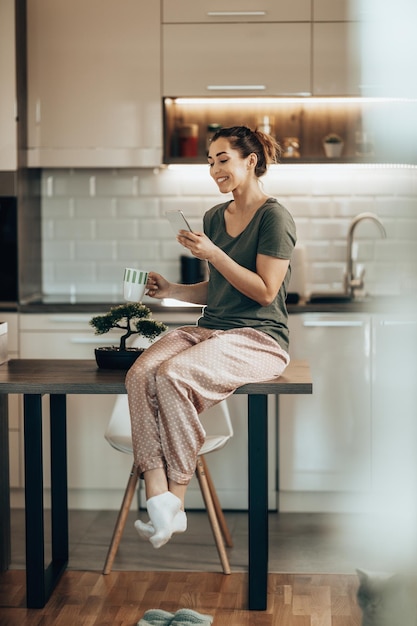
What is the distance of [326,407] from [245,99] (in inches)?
59.5

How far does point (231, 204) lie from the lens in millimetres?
2770

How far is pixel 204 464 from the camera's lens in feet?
10.5

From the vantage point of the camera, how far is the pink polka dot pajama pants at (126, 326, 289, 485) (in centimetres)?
236

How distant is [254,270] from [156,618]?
108cm

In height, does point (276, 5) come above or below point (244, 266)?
above

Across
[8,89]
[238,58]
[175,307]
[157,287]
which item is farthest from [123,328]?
[238,58]

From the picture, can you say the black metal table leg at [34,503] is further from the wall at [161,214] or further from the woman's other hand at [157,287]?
the wall at [161,214]

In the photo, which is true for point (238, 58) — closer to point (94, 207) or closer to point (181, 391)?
point (94, 207)

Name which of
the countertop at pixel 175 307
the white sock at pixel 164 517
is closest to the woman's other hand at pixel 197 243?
the white sock at pixel 164 517

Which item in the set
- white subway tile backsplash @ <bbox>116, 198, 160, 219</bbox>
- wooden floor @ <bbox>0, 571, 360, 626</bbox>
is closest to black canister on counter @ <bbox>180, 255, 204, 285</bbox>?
white subway tile backsplash @ <bbox>116, 198, 160, 219</bbox>

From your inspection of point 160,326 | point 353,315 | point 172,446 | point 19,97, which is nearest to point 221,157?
point 160,326

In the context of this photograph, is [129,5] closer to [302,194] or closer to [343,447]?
[302,194]

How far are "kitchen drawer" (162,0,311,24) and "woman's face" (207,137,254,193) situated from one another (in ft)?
4.84

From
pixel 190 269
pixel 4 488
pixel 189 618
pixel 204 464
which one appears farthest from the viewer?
pixel 190 269
